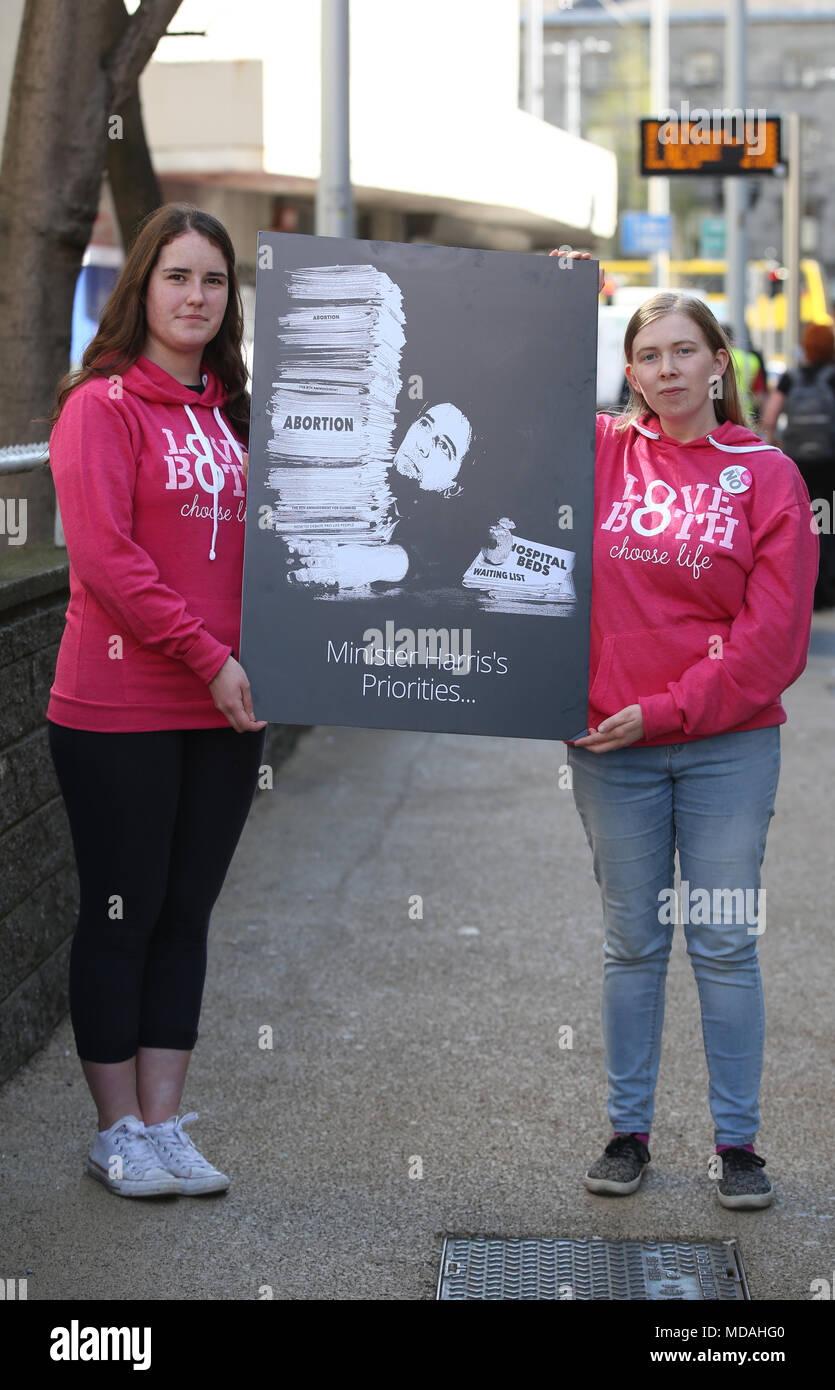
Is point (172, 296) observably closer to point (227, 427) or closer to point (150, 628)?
point (227, 427)

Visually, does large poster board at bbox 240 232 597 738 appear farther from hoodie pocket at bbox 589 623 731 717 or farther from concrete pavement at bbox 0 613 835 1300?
concrete pavement at bbox 0 613 835 1300

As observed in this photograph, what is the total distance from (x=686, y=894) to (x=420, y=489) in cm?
108

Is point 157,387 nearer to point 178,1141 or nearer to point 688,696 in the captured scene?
point 688,696

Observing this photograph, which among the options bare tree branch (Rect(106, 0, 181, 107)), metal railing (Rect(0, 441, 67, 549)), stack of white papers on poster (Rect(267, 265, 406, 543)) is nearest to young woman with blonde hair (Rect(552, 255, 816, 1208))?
stack of white papers on poster (Rect(267, 265, 406, 543))

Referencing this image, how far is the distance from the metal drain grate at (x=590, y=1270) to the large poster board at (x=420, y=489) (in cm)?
110

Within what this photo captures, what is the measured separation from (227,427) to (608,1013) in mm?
1584

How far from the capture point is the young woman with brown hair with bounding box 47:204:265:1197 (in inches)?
140

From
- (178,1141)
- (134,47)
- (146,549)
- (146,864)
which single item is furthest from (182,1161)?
(134,47)

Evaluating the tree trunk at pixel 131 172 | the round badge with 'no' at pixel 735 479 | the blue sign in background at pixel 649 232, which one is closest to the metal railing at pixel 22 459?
the round badge with 'no' at pixel 735 479

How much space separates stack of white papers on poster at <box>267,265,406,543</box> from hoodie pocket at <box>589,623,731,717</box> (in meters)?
0.56

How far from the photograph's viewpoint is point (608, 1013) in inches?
157

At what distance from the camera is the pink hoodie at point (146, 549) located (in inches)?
138

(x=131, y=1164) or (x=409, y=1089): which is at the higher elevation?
(x=131, y=1164)

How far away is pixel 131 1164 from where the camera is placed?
3.87 m
